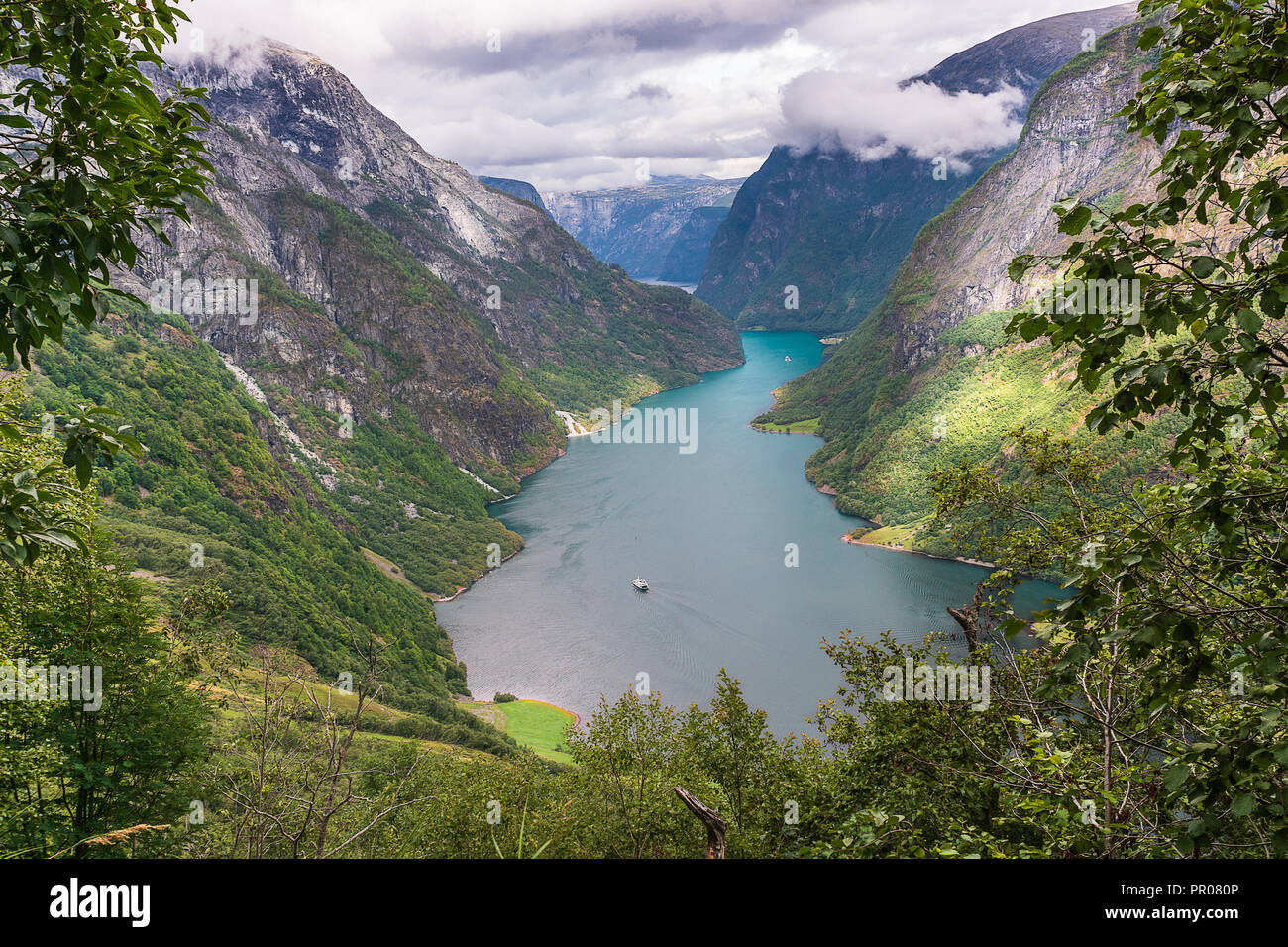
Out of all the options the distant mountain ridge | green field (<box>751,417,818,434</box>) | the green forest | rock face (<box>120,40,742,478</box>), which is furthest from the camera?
green field (<box>751,417,818,434</box>)

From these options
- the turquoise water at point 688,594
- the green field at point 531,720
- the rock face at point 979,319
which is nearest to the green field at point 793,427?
the rock face at point 979,319

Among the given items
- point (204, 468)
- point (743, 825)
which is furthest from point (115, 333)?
point (743, 825)

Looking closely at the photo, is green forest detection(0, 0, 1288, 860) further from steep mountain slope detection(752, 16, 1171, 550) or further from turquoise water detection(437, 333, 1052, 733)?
steep mountain slope detection(752, 16, 1171, 550)

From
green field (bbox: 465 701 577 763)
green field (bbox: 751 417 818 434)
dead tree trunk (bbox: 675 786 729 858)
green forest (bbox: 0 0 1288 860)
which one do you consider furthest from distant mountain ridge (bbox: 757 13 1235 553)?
dead tree trunk (bbox: 675 786 729 858)
